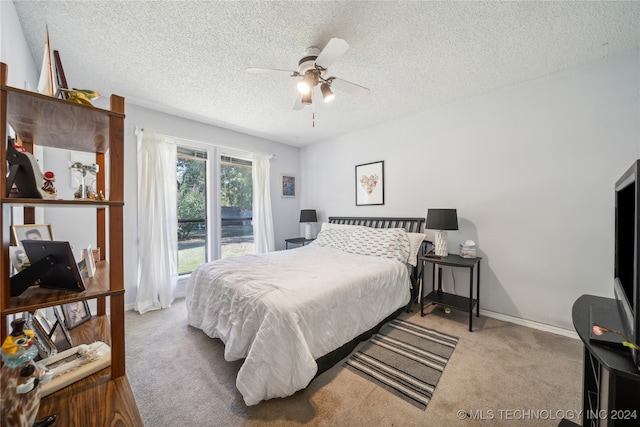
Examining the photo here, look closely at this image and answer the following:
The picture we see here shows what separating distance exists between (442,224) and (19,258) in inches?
125

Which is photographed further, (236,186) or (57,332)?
(236,186)

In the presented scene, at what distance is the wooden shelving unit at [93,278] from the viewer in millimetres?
742

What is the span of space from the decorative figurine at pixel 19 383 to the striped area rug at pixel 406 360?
1.79m

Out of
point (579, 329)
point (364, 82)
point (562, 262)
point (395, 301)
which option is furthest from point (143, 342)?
point (562, 262)

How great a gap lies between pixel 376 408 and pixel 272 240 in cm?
324

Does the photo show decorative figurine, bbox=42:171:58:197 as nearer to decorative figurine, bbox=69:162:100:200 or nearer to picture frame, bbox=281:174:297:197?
decorative figurine, bbox=69:162:100:200

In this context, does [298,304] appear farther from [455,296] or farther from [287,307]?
[455,296]

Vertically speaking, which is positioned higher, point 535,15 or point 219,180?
point 535,15

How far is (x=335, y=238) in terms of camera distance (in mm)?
3574

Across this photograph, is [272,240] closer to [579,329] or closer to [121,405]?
[121,405]

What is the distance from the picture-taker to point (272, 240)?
4414mm

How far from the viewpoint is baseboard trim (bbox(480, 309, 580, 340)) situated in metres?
2.32

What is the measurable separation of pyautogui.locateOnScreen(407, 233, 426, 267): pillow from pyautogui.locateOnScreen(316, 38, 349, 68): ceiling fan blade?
219cm

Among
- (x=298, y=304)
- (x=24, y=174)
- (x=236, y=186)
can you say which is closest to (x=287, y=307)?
(x=298, y=304)
